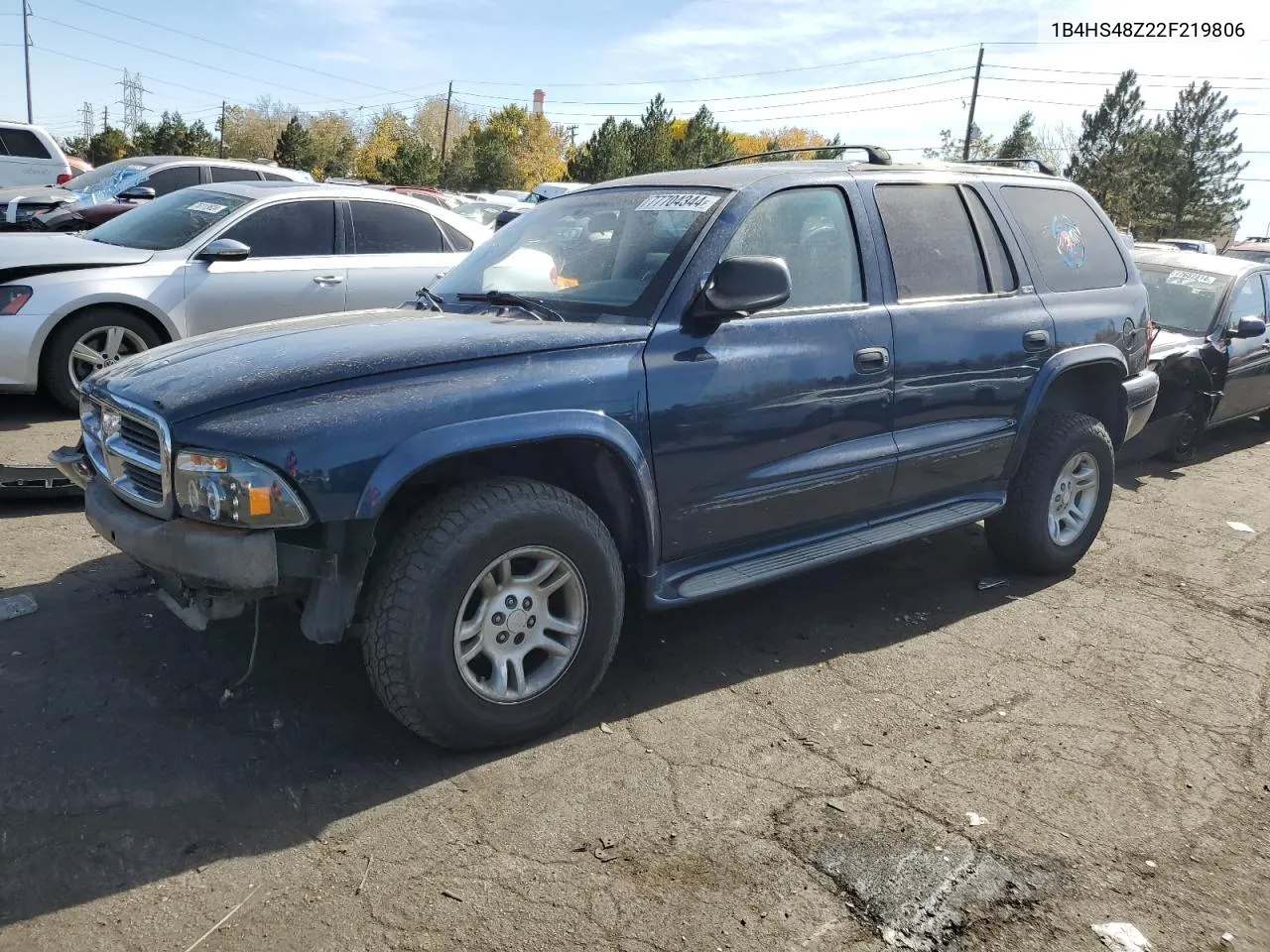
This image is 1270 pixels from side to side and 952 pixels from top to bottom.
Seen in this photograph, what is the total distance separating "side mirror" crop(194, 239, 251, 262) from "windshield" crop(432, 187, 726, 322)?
120 inches

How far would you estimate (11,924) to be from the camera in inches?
92.6

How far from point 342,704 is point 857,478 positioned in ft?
6.86

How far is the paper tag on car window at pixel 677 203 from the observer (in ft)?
12.5

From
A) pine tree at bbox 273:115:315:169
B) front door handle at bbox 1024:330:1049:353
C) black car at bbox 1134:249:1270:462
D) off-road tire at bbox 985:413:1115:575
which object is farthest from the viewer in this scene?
pine tree at bbox 273:115:315:169

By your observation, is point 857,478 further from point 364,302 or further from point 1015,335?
point 364,302

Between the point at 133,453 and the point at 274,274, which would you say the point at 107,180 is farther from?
the point at 133,453

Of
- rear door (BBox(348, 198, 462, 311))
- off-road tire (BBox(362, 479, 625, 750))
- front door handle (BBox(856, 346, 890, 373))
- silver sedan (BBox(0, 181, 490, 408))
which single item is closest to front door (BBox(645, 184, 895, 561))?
front door handle (BBox(856, 346, 890, 373))

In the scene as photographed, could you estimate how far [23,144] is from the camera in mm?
17109

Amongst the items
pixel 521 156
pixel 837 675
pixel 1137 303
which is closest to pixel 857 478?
pixel 837 675

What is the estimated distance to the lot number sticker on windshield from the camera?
328 inches

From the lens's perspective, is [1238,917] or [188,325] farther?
[188,325]

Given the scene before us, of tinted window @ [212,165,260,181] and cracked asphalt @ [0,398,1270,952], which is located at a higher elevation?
tinted window @ [212,165,260,181]

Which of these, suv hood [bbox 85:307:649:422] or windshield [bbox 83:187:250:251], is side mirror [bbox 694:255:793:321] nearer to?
suv hood [bbox 85:307:649:422]

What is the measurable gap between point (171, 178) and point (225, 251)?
7.20 meters
